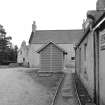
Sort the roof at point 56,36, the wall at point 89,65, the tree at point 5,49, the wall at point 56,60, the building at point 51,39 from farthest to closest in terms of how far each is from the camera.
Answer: the tree at point 5,49, the roof at point 56,36, the building at point 51,39, the wall at point 56,60, the wall at point 89,65

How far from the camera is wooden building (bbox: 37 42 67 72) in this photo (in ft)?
92.4

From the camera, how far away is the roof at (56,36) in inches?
2037

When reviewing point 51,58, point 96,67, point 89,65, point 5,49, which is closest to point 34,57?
point 5,49

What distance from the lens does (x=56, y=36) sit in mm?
52906

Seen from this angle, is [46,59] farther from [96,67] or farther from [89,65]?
[96,67]

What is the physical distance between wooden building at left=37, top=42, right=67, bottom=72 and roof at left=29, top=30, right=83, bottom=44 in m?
22.8

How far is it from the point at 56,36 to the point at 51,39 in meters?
1.97

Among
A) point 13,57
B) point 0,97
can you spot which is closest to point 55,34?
point 13,57

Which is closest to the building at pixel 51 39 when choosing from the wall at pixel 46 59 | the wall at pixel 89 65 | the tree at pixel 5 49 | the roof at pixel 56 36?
the roof at pixel 56 36

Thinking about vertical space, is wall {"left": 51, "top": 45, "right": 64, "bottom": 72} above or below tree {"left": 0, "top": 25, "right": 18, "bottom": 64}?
below

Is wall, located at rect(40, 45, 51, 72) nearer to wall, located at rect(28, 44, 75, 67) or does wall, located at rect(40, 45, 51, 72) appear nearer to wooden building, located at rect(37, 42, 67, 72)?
wooden building, located at rect(37, 42, 67, 72)

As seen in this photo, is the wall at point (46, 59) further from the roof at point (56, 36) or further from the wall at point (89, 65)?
the roof at point (56, 36)

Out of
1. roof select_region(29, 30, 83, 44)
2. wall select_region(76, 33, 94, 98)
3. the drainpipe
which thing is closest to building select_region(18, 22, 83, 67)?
roof select_region(29, 30, 83, 44)

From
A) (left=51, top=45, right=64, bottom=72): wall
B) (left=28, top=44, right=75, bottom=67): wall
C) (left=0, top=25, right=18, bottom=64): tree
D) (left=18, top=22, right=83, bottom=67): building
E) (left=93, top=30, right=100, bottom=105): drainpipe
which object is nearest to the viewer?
(left=93, top=30, right=100, bottom=105): drainpipe
